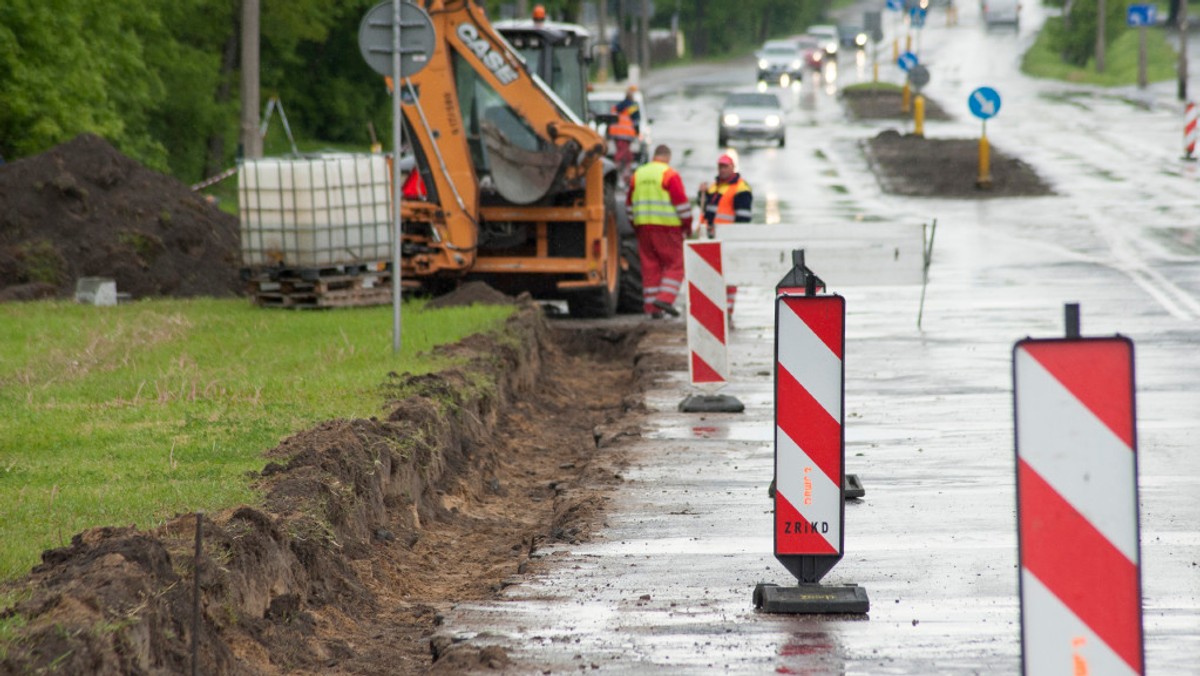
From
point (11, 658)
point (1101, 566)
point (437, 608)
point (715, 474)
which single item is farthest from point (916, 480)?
point (11, 658)

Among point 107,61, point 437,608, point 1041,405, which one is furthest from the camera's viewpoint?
point 107,61

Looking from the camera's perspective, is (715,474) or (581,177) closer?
(715,474)

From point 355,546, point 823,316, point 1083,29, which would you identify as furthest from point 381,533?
point 1083,29

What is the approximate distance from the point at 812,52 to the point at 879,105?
22.4 metres

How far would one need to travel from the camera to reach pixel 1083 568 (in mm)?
5043

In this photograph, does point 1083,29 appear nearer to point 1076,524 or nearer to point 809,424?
point 809,424

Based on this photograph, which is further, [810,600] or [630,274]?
[630,274]

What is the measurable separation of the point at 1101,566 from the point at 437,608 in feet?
12.6

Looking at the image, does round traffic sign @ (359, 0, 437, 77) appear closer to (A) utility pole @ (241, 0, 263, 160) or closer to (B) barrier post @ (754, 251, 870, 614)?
(B) barrier post @ (754, 251, 870, 614)

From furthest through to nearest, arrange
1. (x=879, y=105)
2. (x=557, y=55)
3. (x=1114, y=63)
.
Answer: (x=1114, y=63) → (x=879, y=105) → (x=557, y=55)

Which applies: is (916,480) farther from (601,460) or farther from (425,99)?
(425,99)

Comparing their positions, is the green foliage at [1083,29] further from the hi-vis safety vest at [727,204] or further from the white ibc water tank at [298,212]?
the white ibc water tank at [298,212]

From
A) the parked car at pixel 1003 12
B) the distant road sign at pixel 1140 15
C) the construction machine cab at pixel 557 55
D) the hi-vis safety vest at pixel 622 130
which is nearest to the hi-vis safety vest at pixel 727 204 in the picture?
the construction machine cab at pixel 557 55

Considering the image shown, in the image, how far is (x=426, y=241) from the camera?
1914 centimetres
